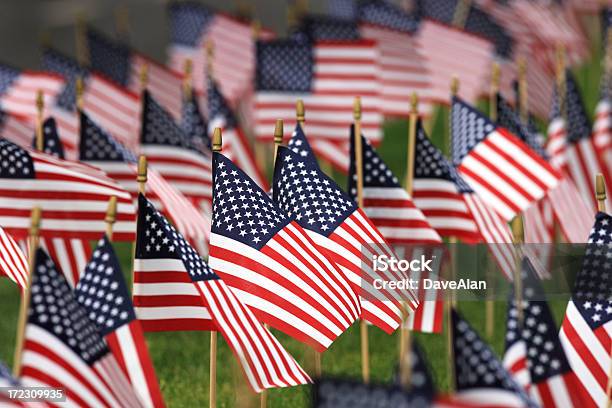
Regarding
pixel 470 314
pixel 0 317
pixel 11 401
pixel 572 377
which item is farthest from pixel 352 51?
pixel 11 401

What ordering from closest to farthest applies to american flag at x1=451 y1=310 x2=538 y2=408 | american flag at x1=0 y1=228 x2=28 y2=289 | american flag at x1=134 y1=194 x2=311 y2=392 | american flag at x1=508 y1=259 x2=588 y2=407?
american flag at x1=451 y1=310 x2=538 y2=408 < american flag at x1=508 y1=259 x2=588 y2=407 < american flag at x1=134 y1=194 x2=311 y2=392 < american flag at x1=0 y1=228 x2=28 y2=289

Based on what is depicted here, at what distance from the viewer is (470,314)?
1596 centimetres

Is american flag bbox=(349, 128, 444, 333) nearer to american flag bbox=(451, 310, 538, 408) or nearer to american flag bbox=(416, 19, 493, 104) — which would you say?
american flag bbox=(451, 310, 538, 408)

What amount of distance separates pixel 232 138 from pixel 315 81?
2.15m

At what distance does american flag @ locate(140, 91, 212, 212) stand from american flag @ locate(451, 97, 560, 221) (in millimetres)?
2357

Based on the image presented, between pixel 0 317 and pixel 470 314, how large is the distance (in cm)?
484

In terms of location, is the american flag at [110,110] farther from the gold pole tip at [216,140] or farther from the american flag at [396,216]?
the gold pole tip at [216,140]

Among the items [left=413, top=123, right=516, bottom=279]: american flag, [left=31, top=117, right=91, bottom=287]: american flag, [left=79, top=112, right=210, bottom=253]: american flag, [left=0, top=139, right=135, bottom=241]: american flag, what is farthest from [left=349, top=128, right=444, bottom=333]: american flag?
[left=31, top=117, right=91, bottom=287]: american flag

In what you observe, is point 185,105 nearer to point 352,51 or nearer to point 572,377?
point 352,51

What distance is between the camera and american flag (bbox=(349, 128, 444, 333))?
38.2ft

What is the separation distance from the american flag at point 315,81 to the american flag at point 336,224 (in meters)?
5.74

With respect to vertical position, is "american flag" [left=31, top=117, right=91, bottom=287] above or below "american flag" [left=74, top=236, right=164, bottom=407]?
above

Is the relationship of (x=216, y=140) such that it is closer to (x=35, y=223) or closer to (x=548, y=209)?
(x=35, y=223)

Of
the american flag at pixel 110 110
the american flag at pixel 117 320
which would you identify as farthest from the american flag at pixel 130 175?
the american flag at pixel 110 110
